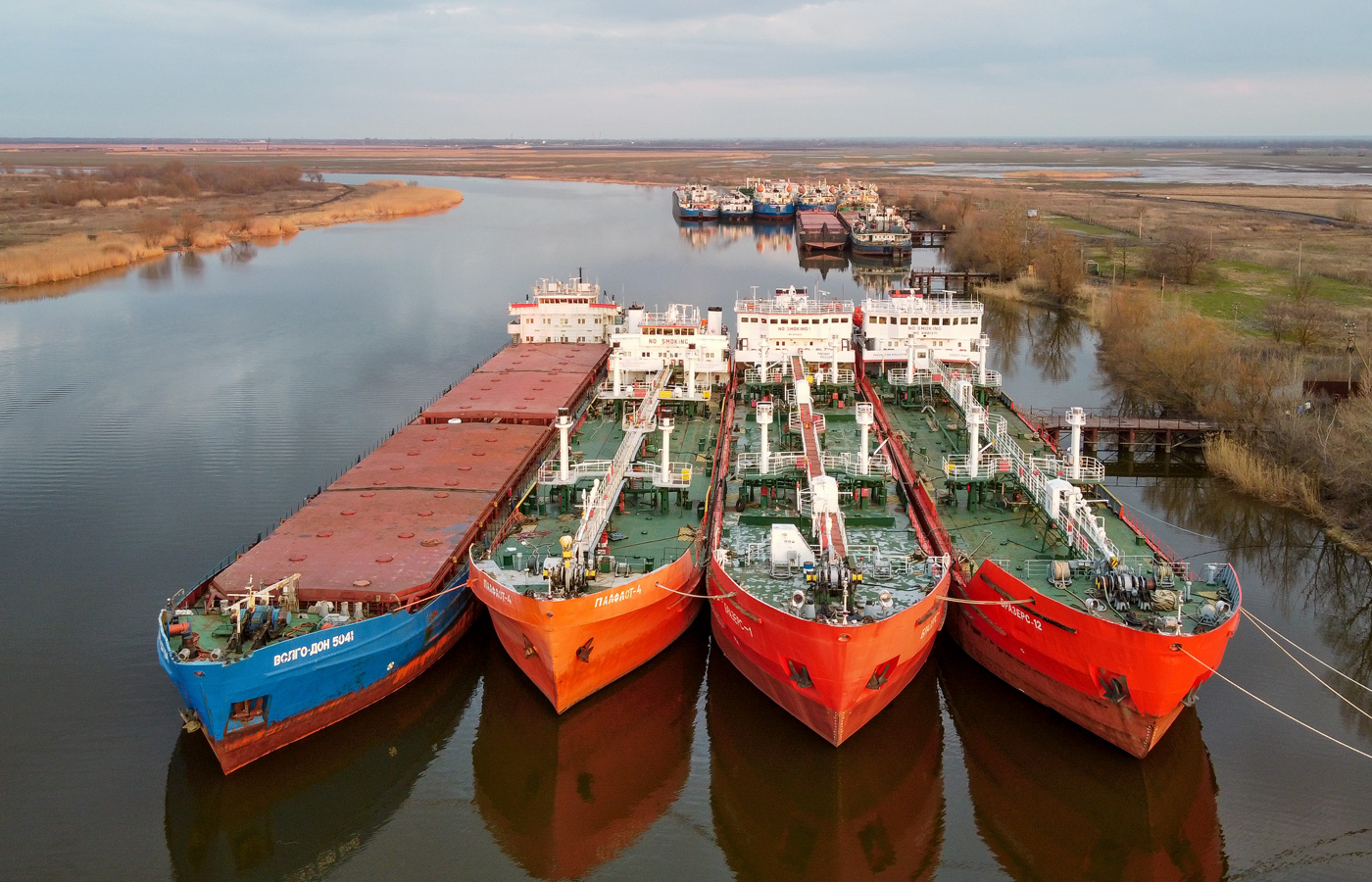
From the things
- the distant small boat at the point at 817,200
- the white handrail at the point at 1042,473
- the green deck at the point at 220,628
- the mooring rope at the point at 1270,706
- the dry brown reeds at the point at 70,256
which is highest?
the distant small boat at the point at 817,200

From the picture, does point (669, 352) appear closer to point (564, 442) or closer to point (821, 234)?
point (564, 442)

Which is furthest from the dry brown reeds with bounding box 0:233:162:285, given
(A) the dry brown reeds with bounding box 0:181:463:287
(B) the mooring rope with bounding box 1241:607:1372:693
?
(B) the mooring rope with bounding box 1241:607:1372:693

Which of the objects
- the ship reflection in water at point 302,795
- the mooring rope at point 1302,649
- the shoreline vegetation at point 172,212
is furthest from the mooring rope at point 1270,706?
the shoreline vegetation at point 172,212

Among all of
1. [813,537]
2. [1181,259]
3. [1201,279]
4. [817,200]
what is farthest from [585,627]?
[817,200]

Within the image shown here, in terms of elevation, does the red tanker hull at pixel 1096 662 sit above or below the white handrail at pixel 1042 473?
below

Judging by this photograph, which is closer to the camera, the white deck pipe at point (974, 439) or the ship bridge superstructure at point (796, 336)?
the white deck pipe at point (974, 439)

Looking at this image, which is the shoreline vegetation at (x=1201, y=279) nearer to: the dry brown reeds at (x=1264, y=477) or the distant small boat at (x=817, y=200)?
the dry brown reeds at (x=1264, y=477)

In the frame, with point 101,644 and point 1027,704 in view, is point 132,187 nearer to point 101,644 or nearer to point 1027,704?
point 101,644
